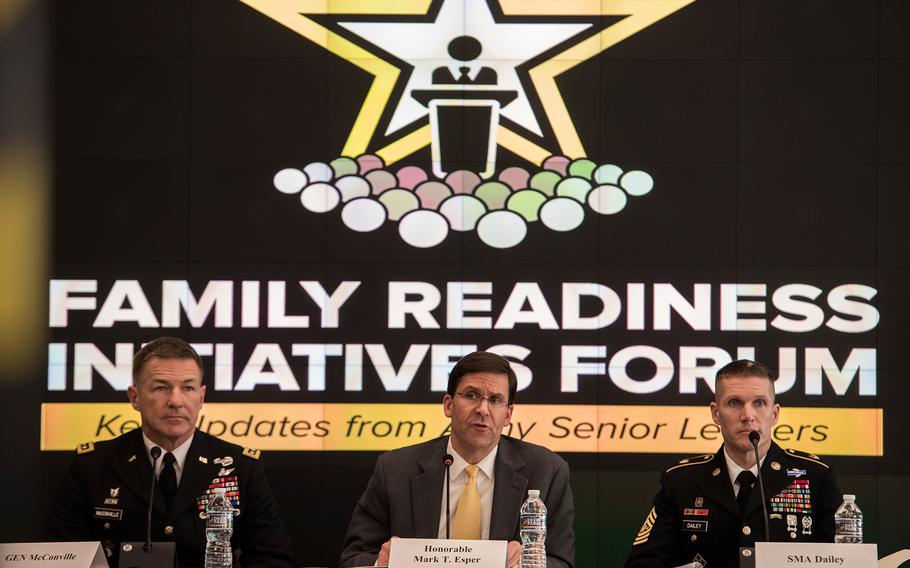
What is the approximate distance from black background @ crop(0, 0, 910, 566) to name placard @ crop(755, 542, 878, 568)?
7.46 feet

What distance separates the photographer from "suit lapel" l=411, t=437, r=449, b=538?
338 cm

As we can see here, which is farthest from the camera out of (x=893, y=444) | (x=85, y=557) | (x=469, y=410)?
(x=893, y=444)

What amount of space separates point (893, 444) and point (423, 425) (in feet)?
7.08

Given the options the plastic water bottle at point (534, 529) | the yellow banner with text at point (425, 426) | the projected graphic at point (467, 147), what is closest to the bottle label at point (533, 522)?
the plastic water bottle at point (534, 529)

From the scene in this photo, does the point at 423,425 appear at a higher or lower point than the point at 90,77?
lower

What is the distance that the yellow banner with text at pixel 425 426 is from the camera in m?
5.16

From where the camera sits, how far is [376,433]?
17.0 feet

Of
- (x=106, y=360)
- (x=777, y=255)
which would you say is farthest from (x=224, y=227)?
(x=777, y=255)

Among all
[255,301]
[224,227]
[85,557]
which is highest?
[224,227]

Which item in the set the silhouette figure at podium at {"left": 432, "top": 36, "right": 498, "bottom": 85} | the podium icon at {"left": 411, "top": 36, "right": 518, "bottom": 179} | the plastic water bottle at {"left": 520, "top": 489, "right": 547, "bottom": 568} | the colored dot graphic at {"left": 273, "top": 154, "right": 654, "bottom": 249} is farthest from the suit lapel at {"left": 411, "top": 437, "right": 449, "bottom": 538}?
the silhouette figure at podium at {"left": 432, "top": 36, "right": 498, "bottom": 85}

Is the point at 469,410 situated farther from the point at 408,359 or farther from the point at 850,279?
the point at 850,279

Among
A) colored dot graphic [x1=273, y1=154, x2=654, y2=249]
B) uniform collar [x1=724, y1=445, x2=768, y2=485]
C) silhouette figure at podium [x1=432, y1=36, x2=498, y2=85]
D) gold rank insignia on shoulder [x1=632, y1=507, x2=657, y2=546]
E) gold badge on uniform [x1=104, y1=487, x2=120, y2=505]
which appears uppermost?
silhouette figure at podium [x1=432, y1=36, x2=498, y2=85]

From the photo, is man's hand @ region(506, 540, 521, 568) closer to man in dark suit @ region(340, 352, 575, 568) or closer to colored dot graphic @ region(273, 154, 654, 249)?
man in dark suit @ region(340, 352, 575, 568)

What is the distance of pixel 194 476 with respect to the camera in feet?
11.8
